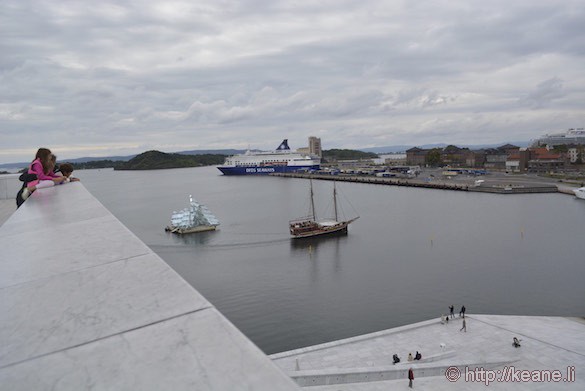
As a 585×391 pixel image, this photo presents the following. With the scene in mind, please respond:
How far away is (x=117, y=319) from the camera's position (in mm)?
1072

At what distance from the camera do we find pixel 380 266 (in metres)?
15.4

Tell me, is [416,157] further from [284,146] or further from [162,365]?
[162,365]

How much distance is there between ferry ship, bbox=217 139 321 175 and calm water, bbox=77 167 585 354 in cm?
4104

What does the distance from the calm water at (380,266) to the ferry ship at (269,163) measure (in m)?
41.0

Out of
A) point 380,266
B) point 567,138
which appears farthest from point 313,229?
point 567,138

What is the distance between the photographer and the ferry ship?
2785 inches

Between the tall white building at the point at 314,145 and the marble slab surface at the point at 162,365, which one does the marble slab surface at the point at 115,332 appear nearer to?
the marble slab surface at the point at 162,365

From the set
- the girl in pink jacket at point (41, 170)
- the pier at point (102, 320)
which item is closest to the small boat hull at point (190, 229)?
the girl in pink jacket at point (41, 170)

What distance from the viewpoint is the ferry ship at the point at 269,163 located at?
7075 centimetres

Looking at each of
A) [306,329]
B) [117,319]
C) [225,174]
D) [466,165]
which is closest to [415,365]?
[306,329]

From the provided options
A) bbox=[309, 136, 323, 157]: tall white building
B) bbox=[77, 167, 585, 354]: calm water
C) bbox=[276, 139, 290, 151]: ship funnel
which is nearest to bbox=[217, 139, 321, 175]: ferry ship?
bbox=[276, 139, 290, 151]: ship funnel

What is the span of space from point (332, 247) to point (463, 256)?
18.6 ft

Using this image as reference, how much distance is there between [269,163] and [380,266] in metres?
56.5

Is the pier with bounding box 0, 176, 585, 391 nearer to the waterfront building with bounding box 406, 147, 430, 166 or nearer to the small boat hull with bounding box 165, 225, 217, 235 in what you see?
the small boat hull with bounding box 165, 225, 217, 235
